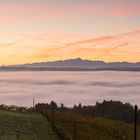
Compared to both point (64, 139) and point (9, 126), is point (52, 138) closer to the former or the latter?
point (64, 139)

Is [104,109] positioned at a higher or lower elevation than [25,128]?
lower

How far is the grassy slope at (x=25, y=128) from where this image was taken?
3113 cm

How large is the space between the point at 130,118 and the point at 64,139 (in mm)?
89627

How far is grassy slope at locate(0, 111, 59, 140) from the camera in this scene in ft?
102

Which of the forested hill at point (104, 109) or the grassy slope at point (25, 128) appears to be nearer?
the grassy slope at point (25, 128)

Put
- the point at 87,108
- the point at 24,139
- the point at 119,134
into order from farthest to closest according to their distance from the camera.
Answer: the point at 87,108 → the point at 119,134 → the point at 24,139

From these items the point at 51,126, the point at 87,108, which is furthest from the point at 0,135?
the point at 87,108

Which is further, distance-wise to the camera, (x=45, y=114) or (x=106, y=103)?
(x=106, y=103)

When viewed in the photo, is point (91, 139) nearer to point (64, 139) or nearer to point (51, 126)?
point (64, 139)

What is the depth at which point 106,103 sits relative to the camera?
152500 mm

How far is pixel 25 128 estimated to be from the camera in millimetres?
34750

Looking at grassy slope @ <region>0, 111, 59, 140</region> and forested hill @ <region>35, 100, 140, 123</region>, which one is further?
forested hill @ <region>35, 100, 140, 123</region>

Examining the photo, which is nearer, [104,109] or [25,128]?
[25,128]

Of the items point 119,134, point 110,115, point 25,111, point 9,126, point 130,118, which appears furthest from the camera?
point 110,115
